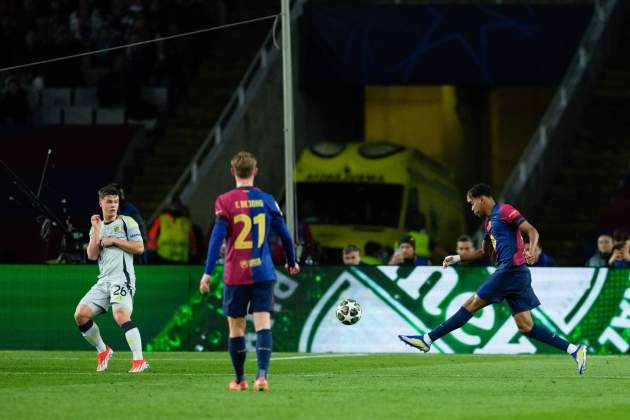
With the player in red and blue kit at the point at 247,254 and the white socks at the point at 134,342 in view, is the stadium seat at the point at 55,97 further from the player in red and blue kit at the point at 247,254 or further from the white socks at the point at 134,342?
the player in red and blue kit at the point at 247,254

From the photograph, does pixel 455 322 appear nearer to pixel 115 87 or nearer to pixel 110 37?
pixel 115 87

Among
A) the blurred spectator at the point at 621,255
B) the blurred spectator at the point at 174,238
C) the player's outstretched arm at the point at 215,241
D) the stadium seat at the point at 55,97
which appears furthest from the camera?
the stadium seat at the point at 55,97

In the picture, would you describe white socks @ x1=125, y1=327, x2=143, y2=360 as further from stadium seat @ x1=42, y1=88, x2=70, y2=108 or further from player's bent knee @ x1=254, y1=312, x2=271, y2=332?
stadium seat @ x1=42, y1=88, x2=70, y2=108

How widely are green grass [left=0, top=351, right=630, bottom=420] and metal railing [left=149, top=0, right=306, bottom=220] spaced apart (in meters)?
13.7

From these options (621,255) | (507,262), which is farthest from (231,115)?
(507,262)

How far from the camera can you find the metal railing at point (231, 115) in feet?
114

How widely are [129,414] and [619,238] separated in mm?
12295

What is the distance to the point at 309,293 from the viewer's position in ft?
77.7

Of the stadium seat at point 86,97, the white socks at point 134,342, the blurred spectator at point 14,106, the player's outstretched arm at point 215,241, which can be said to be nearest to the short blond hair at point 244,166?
the player's outstretched arm at point 215,241

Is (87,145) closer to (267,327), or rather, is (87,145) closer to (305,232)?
(305,232)

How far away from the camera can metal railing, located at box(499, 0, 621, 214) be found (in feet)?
118

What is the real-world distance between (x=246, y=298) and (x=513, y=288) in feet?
13.1

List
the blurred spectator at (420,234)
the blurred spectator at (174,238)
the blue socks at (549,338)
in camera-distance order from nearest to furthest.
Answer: the blue socks at (549,338) → the blurred spectator at (420,234) → the blurred spectator at (174,238)

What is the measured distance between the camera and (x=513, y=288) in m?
18.2
